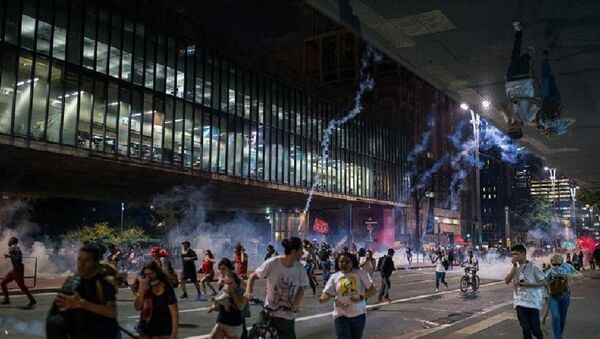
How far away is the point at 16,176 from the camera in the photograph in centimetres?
3120

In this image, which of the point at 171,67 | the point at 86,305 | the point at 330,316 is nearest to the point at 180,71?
the point at 171,67

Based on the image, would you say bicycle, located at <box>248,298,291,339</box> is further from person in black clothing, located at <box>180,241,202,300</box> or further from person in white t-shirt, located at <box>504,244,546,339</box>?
person in black clothing, located at <box>180,241,202,300</box>

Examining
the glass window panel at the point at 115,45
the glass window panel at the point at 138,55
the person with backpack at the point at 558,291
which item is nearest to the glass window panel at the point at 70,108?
the glass window panel at the point at 115,45

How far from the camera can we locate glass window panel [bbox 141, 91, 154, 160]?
31.7 m

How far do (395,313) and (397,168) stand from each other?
1976 inches

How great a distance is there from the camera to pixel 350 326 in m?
6.27

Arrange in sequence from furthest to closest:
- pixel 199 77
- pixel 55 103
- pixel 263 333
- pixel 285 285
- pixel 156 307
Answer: pixel 199 77 → pixel 55 103 → pixel 285 285 → pixel 263 333 → pixel 156 307

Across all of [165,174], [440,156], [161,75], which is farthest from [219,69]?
[440,156]

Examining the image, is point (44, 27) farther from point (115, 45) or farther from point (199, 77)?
point (199, 77)

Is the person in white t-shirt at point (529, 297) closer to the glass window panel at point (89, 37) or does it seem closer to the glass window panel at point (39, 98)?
the glass window panel at point (39, 98)

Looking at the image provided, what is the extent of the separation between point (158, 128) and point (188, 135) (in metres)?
2.59

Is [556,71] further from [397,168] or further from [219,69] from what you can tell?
[397,168]

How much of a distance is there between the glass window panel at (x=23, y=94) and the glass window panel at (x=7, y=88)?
0.28 meters

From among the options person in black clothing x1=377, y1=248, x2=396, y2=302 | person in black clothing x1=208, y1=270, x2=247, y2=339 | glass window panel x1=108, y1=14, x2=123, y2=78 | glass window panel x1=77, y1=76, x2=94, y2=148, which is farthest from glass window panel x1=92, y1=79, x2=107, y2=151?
person in black clothing x1=208, y1=270, x2=247, y2=339
